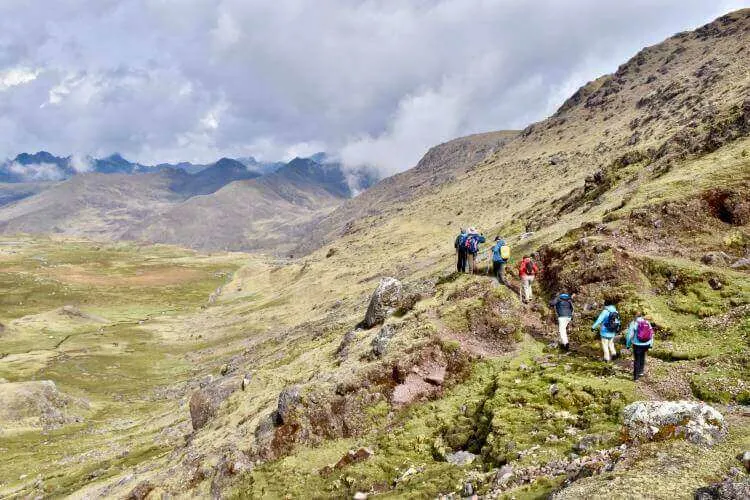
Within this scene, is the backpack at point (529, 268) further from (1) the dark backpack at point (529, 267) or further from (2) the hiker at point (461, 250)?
(2) the hiker at point (461, 250)

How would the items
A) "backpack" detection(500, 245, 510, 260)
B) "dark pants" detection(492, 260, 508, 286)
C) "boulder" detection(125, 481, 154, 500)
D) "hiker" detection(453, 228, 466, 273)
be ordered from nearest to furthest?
"boulder" detection(125, 481, 154, 500) < "backpack" detection(500, 245, 510, 260) < "dark pants" detection(492, 260, 508, 286) < "hiker" detection(453, 228, 466, 273)

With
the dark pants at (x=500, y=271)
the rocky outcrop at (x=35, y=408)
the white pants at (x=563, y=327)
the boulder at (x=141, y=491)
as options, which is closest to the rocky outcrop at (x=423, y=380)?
the white pants at (x=563, y=327)

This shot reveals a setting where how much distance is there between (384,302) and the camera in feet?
124

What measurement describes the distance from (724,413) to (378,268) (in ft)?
328

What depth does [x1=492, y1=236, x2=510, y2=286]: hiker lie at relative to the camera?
101 ft

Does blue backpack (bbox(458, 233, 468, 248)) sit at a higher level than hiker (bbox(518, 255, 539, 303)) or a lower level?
higher

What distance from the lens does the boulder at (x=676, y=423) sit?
552 inches

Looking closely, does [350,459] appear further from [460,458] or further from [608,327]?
[608,327]

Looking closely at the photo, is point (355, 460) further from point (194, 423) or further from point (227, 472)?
point (194, 423)

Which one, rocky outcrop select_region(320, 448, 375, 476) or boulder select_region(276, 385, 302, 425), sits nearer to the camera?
rocky outcrop select_region(320, 448, 375, 476)

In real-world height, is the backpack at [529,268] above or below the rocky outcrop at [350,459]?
above

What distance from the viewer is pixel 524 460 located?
1688 centimetres

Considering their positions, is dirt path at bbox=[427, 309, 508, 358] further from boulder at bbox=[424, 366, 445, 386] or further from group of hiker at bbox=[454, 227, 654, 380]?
group of hiker at bbox=[454, 227, 654, 380]

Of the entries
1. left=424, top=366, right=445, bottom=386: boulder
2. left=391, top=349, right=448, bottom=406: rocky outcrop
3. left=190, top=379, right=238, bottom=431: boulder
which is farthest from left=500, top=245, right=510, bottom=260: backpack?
left=190, top=379, right=238, bottom=431: boulder
